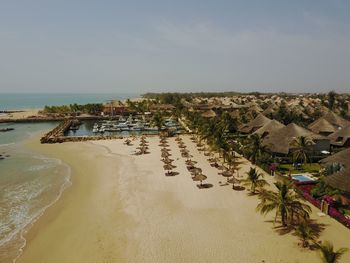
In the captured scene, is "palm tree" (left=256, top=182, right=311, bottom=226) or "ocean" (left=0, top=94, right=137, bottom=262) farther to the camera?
"ocean" (left=0, top=94, right=137, bottom=262)

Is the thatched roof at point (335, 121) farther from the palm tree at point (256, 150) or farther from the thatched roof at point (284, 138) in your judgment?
the palm tree at point (256, 150)

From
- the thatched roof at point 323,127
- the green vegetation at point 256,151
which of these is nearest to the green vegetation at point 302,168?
the green vegetation at point 256,151

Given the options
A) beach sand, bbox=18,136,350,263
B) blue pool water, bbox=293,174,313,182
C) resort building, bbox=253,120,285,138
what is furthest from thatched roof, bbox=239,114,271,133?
beach sand, bbox=18,136,350,263

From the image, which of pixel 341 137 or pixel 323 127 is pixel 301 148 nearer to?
pixel 341 137

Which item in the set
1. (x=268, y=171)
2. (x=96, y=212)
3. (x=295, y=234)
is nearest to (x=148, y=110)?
(x=268, y=171)

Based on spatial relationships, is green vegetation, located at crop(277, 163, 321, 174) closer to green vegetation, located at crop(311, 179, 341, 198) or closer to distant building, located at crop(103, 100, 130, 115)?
green vegetation, located at crop(311, 179, 341, 198)

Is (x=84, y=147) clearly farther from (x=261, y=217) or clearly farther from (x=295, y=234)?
(x=295, y=234)
